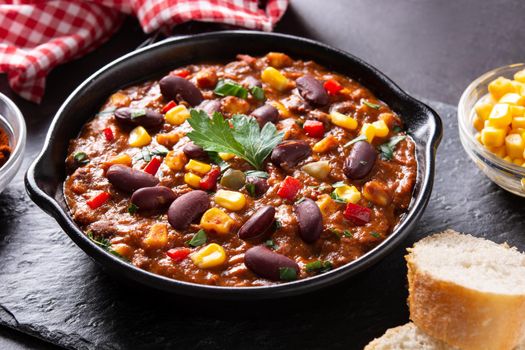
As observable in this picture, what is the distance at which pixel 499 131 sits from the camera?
5.40 m

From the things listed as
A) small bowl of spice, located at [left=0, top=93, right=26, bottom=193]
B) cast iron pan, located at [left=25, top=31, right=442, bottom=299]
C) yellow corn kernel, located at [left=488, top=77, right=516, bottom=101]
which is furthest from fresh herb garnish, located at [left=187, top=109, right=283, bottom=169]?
yellow corn kernel, located at [left=488, top=77, right=516, bottom=101]

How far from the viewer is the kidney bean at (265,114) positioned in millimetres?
5320

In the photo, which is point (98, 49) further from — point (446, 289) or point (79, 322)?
point (446, 289)

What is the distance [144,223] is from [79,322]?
748 millimetres

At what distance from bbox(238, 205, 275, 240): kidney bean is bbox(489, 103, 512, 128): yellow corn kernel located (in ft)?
5.93

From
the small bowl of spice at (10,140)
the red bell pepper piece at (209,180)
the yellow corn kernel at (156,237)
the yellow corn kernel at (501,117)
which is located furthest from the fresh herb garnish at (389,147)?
the small bowl of spice at (10,140)

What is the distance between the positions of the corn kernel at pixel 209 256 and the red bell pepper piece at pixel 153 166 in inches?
29.0

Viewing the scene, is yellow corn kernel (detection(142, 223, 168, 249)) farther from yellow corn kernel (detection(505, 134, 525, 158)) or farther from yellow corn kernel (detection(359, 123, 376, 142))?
yellow corn kernel (detection(505, 134, 525, 158))

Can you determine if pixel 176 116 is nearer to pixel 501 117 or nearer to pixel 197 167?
pixel 197 167

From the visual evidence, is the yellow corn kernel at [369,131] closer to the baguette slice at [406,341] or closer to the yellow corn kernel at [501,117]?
the yellow corn kernel at [501,117]

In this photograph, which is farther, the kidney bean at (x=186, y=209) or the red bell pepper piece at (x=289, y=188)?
the red bell pepper piece at (x=289, y=188)

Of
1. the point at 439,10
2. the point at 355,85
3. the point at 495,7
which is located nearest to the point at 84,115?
the point at 355,85

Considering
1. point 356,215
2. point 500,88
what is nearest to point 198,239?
point 356,215

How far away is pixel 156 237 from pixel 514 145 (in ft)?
8.15
